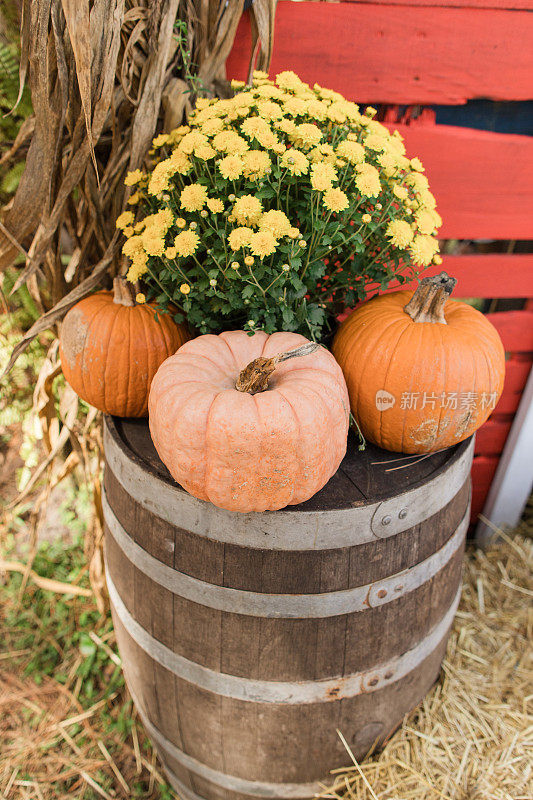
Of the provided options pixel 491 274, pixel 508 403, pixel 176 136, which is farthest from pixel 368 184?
pixel 508 403

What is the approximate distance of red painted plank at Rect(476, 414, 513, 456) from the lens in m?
2.75

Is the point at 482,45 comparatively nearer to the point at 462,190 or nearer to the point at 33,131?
the point at 462,190

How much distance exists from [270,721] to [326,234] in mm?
1302

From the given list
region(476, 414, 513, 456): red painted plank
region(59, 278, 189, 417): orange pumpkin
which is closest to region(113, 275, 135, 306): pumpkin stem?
region(59, 278, 189, 417): orange pumpkin

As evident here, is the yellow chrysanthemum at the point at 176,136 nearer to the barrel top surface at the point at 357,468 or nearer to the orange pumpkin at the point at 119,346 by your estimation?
the orange pumpkin at the point at 119,346

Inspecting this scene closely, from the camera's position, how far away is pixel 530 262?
2398 millimetres

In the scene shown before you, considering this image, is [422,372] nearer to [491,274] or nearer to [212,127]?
[212,127]

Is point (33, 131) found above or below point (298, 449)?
above

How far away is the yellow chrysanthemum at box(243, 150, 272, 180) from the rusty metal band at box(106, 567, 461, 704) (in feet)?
4.15

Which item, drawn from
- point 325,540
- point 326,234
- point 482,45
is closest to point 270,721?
point 325,540

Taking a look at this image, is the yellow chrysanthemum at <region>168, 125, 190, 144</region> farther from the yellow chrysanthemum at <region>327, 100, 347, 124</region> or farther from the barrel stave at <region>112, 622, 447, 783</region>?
the barrel stave at <region>112, 622, 447, 783</region>

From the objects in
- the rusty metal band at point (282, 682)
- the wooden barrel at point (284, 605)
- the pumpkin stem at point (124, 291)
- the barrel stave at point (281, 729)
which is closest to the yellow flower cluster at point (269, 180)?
the pumpkin stem at point (124, 291)

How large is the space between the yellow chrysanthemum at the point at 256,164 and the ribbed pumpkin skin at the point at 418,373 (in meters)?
0.51

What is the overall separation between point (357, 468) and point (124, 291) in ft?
2.78
